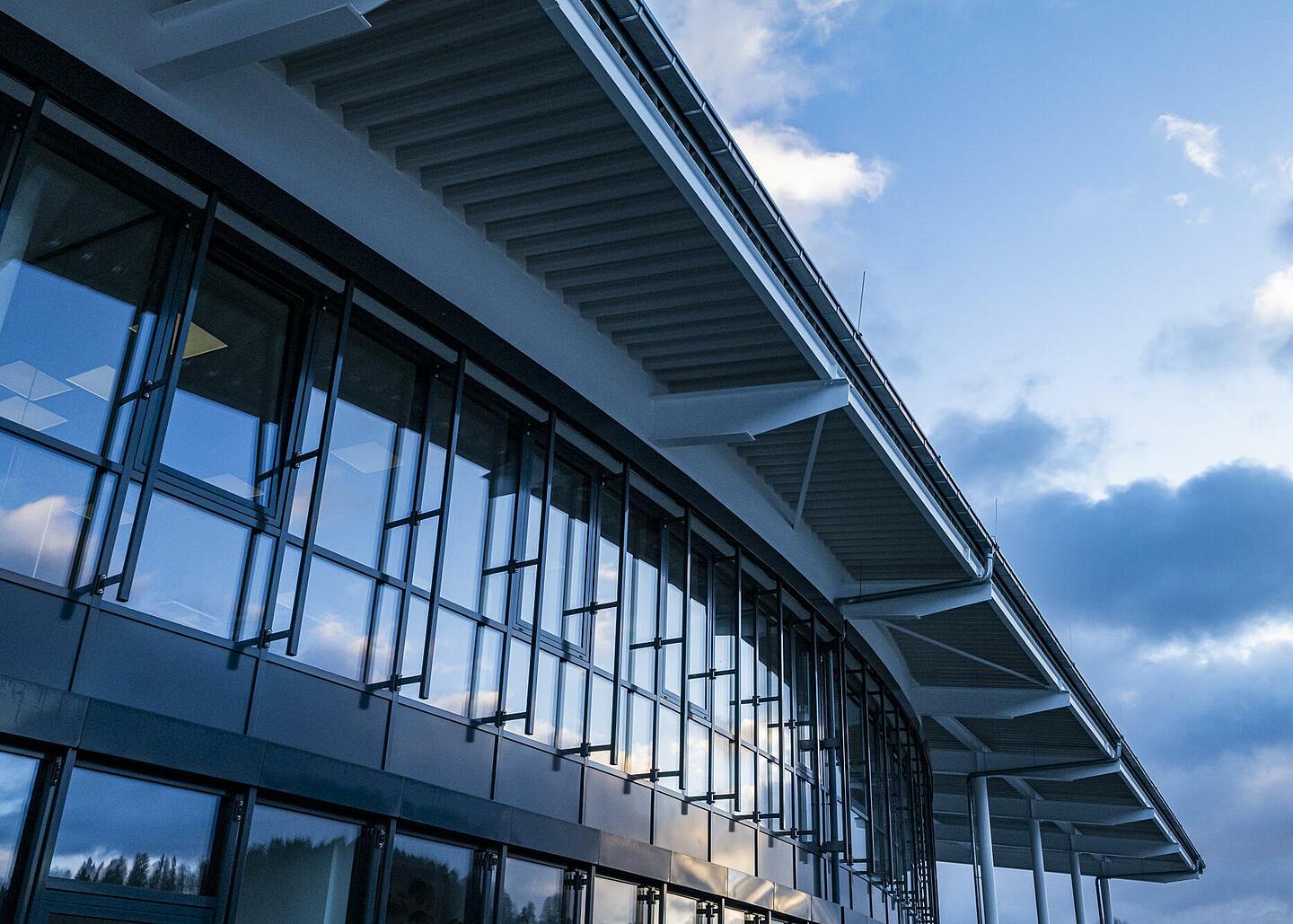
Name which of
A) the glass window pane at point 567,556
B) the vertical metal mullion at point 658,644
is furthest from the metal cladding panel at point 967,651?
the glass window pane at point 567,556

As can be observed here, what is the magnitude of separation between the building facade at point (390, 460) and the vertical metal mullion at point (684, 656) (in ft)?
0.22

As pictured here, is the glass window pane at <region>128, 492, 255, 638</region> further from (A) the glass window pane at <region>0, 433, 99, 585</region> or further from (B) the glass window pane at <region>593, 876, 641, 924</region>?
(B) the glass window pane at <region>593, 876, 641, 924</region>

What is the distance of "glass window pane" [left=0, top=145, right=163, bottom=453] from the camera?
331 inches

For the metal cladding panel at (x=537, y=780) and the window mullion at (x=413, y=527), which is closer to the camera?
the window mullion at (x=413, y=527)

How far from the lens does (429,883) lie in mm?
10781

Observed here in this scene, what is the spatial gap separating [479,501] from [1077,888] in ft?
115

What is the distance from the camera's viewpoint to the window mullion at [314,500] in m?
9.84

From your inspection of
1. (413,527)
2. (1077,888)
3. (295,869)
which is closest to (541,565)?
(413,527)

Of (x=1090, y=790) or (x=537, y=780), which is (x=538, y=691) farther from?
(x=1090, y=790)

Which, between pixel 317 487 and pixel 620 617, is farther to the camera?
pixel 620 617

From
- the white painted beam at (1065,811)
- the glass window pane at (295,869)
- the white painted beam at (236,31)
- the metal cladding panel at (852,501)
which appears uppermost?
the metal cladding panel at (852,501)

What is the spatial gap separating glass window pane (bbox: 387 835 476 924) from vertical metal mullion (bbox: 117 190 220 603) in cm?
334

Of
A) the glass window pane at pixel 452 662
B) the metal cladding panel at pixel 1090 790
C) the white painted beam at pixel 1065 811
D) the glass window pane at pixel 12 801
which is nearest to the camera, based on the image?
the glass window pane at pixel 12 801

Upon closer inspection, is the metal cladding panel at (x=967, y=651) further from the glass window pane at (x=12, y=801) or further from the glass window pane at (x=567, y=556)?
the glass window pane at (x=12, y=801)
